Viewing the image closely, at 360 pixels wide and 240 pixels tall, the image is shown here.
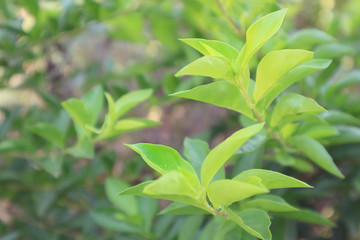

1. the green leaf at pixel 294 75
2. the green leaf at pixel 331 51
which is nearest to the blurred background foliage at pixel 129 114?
the green leaf at pixel 331 51

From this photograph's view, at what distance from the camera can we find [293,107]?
433mm

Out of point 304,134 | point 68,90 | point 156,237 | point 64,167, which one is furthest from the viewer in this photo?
point 68,90

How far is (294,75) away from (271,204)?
0.13 m

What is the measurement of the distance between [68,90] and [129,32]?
0.79ft

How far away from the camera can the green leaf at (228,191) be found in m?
0.32

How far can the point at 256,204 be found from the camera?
452mm

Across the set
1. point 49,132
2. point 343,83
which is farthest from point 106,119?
point 343,83

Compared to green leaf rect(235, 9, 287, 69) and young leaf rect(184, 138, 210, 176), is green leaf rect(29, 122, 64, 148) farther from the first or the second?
green leaf rect(235, 9, 287, 69)

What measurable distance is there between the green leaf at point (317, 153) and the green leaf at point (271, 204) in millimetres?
62

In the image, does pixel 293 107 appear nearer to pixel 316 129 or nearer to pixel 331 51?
pixel 316 129

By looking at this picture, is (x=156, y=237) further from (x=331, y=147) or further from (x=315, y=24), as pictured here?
(x=315, y=24)

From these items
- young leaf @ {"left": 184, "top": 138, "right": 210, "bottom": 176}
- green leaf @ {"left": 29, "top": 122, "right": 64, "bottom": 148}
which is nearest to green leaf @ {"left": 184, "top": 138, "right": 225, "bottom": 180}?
young leaf @ {"left": 184, "top": 138, "right": 210, "bottom": 176}

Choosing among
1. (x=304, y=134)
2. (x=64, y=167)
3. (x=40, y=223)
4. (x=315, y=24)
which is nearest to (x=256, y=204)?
(x=304, y=134)

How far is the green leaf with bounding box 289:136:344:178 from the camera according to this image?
1.49 feet
